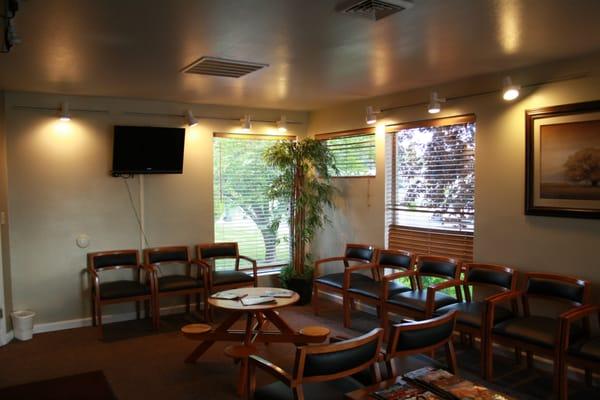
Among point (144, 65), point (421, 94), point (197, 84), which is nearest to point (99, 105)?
point (197, 84)

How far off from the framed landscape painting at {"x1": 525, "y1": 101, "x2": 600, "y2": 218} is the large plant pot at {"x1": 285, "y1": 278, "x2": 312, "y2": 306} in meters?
2.82

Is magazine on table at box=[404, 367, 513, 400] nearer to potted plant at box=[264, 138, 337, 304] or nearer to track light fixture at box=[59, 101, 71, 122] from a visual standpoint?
potted plant at box=[264, 138, 337, 304]

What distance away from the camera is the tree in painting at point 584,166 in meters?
3.65

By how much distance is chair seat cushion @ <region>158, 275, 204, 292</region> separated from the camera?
5.15 meters

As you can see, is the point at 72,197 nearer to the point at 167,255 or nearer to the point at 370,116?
the point at 167,255

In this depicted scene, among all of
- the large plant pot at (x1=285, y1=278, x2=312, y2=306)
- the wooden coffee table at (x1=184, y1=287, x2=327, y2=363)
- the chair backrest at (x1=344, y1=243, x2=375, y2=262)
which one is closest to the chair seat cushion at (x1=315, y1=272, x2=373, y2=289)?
the chair backrest at (x1=344, y1=243, x2=375, y2=262)

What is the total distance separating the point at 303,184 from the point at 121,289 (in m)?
2.55

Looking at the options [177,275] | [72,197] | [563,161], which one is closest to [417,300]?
[563,161]

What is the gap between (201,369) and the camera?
4066 mm

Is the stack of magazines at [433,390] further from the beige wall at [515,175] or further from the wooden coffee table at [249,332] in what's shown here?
the beige wall at [515,175]

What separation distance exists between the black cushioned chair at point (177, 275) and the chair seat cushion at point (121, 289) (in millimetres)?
164

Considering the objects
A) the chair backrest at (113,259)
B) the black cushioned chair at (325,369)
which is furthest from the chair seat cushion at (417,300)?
the chair backrest at (113,259)

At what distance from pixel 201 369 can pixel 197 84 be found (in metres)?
2.57

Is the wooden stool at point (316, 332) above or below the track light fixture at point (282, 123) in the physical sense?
below
